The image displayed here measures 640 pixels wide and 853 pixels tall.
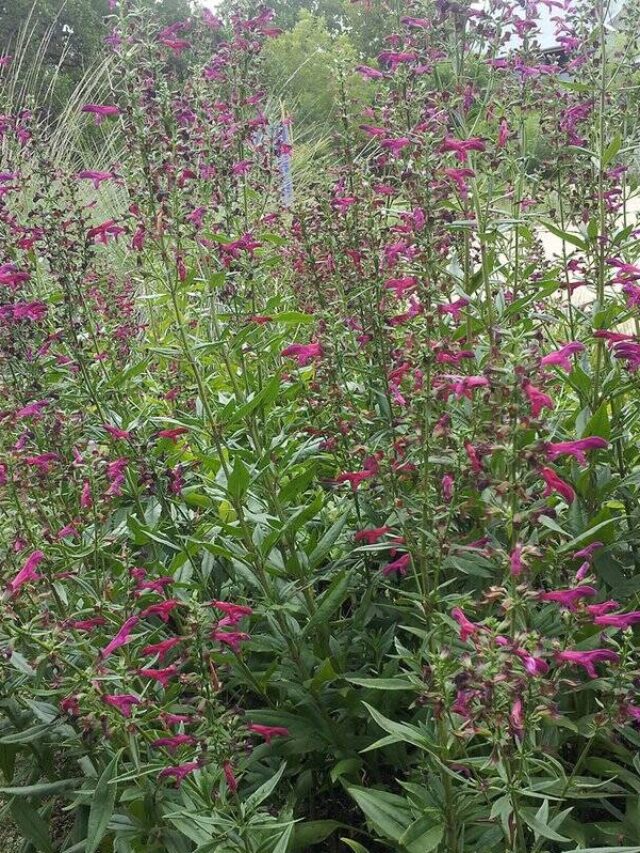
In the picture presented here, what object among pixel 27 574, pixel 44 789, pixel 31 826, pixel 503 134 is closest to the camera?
pixel 27 574

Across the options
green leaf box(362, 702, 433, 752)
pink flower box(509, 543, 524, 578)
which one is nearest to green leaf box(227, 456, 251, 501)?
green leaf box(362, 702, 433, 752)

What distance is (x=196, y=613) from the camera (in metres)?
2.18

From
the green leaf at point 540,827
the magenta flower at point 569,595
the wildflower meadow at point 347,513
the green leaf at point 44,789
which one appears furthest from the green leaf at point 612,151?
the green leaf at point 44,789

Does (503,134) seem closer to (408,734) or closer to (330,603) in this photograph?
(330,603)

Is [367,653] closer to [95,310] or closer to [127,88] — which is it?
[127,88]

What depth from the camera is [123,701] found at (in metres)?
2.46

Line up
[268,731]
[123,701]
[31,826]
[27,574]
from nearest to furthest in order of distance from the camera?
[123,701]
[27,574]
[268,731]
[31,826]

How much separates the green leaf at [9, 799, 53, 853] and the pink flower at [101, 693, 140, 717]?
99cm

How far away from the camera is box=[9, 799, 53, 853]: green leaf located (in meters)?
3.12

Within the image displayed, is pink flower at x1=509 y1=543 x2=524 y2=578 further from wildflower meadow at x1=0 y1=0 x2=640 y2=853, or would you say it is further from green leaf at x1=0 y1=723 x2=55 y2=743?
green leaf at x1=0 y1=723 x2=55 y2=743

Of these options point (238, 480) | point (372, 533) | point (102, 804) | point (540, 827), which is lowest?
point (102, 804)

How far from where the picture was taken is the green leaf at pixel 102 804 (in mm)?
2590

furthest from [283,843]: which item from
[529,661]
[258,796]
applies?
[529,661]

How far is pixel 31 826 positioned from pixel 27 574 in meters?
1.16
